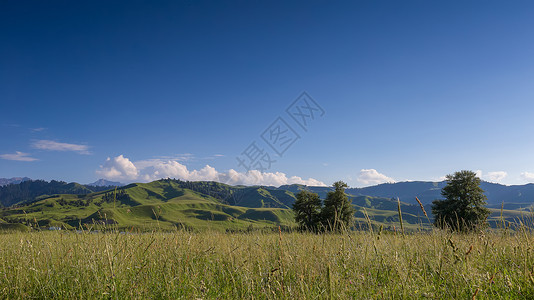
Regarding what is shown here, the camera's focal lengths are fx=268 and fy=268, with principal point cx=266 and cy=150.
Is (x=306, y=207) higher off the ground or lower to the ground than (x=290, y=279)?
lower

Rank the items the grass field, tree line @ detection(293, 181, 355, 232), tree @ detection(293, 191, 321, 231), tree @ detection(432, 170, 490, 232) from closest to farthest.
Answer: the grass field
tree @ detection(432, 170, 490, 232)
tree line @ detection(293, 181, 355, 232)
tree @ detection(293, 191, 321, 231)

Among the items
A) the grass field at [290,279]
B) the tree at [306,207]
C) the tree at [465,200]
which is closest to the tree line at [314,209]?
the tree at [306,207]

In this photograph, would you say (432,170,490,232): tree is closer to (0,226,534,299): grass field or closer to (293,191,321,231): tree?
(293,191,321,231): tree

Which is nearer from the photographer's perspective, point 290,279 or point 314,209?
point 290,279

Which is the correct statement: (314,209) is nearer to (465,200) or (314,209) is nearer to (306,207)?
(306,207)

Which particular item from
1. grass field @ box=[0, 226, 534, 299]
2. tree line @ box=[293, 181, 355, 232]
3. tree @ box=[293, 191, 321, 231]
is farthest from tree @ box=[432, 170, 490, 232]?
grass field @ box=[0, 226, 534, 299]

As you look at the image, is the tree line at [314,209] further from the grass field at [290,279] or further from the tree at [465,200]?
the grass field at [290,279]

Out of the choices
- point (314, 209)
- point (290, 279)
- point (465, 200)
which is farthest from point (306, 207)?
point (290, 279)

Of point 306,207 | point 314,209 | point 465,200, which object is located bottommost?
point 314,209

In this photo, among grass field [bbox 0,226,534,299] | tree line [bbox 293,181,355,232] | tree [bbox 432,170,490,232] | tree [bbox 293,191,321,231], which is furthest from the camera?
tree [bbox 293,191,321,231]

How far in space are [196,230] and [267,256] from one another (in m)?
4.82

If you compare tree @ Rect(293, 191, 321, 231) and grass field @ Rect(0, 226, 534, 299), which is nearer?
grass field @ Rect(0, 226, 534, 299)

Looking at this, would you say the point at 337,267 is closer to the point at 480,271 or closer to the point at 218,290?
the point at 218,290

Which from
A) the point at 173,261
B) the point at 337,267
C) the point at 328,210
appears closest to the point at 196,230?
the point at 173,261
